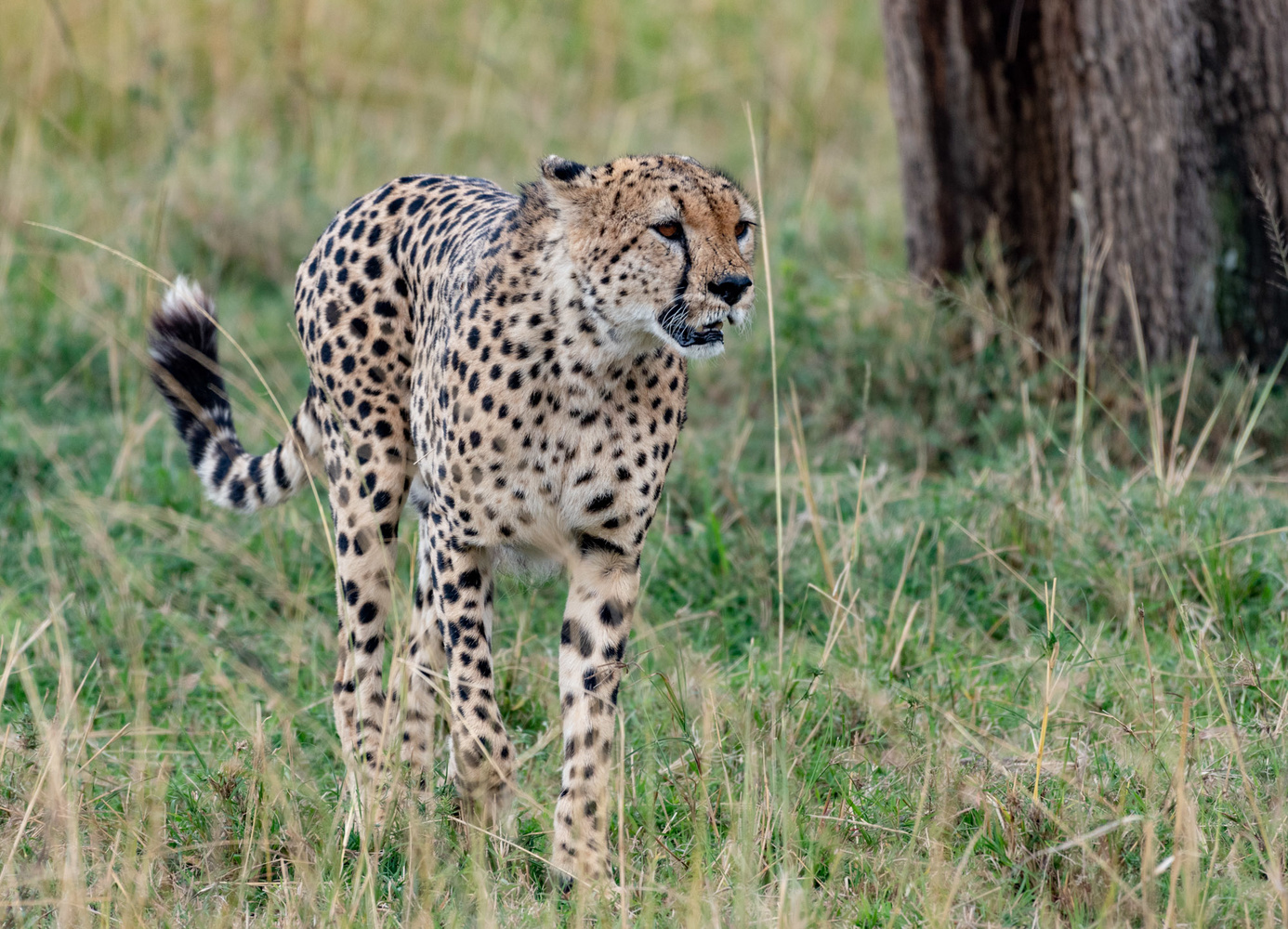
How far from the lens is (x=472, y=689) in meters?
2.69

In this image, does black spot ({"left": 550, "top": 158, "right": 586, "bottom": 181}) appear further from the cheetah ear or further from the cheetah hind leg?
the cheetah hind leg

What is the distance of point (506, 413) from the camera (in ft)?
8.56

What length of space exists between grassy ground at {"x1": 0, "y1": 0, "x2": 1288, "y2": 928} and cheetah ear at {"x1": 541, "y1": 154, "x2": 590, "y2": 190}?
73 cm

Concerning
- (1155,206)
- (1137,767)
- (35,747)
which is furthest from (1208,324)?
(35,747)

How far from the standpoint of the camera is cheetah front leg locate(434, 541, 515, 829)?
264 cm

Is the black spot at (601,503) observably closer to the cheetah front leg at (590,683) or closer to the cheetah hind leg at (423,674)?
the cheetah front leg at (590,683)

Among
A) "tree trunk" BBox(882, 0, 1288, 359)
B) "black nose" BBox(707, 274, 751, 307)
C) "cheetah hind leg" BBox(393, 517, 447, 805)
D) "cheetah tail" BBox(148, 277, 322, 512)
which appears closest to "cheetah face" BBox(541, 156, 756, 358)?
"black nose" BBox(707, 274, 751, 307)

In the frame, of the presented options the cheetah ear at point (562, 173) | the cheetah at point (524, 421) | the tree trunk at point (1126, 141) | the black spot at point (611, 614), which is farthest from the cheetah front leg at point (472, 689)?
the tree trunk at point (1126, 141)

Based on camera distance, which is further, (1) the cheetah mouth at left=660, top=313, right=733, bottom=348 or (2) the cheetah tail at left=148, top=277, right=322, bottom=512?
(2) the cheetah tail at left=148, top=277, right=322, bottom=512

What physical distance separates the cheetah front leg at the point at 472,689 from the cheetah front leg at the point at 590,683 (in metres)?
0.12

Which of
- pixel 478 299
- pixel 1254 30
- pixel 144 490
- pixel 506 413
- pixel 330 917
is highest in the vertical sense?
pixel 1254 30

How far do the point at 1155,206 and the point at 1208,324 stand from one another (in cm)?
35

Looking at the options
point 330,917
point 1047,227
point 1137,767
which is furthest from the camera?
point 1047,227

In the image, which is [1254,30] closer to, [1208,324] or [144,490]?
[1208,324]
